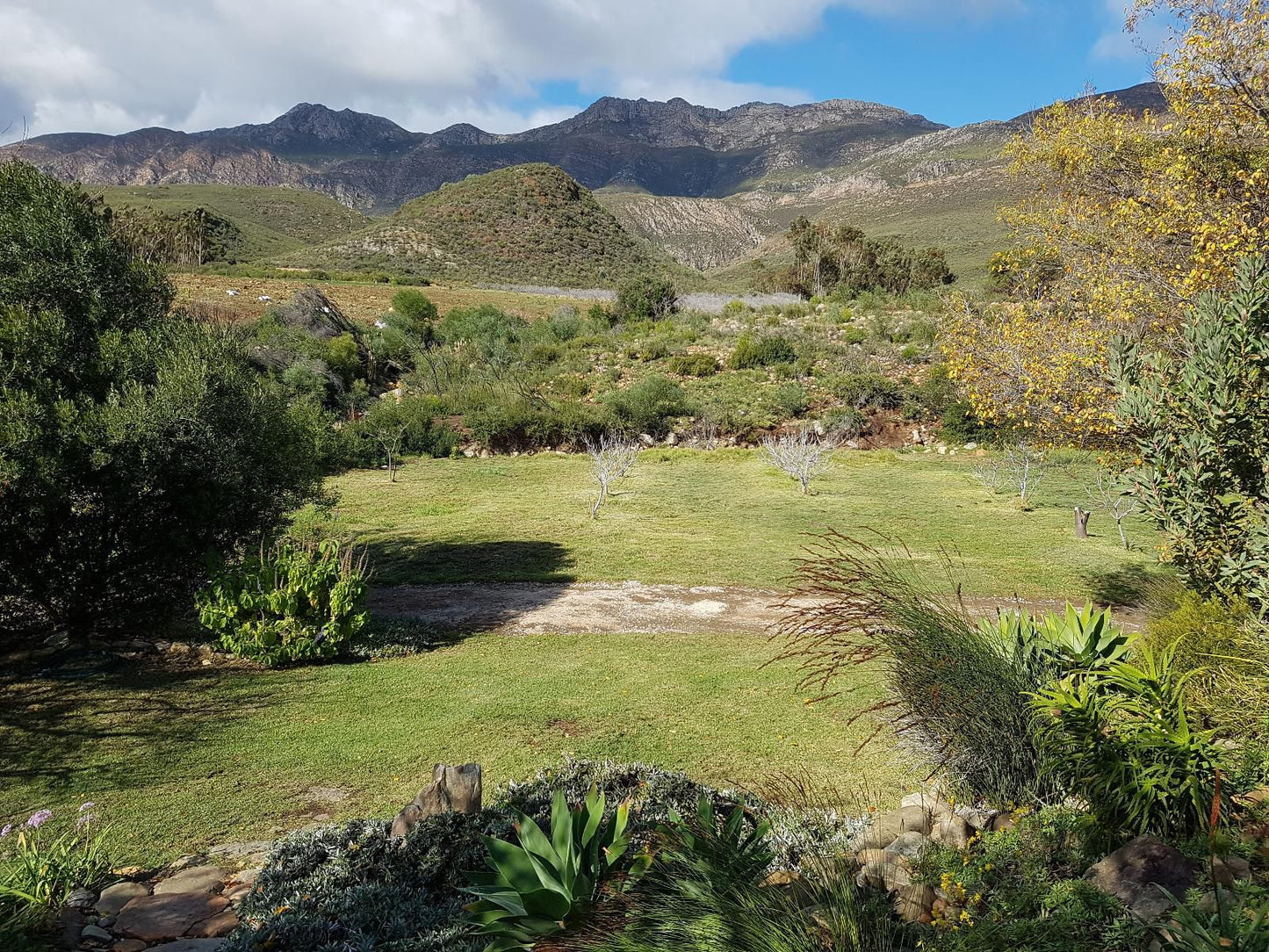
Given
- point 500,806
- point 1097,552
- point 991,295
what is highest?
point 991,295

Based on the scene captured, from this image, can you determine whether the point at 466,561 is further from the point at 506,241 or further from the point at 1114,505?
the point at 506,241

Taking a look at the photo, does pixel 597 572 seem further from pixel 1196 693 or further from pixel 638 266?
pixel 638 266

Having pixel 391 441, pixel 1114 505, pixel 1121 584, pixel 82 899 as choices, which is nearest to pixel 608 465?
pixel 391 441

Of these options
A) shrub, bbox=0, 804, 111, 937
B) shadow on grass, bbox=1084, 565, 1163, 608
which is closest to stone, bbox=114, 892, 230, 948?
shrub, bbox=0, 804, 111, 937

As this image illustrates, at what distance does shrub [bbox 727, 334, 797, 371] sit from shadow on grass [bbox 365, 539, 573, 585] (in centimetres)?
1928

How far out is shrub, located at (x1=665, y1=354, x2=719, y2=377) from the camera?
30.3 meters

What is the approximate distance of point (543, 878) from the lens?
287cm

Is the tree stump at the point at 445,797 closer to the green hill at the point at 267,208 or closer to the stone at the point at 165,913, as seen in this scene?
the stone at the point at 165,913

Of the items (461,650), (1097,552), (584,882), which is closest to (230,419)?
(461,650)

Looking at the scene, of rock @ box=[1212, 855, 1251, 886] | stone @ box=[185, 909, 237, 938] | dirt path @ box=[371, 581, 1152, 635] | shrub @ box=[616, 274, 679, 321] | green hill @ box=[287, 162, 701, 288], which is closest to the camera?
rock @ box=[1212, 855, 1251, 886]

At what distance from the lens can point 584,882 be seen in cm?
293

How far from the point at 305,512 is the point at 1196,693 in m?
13.9

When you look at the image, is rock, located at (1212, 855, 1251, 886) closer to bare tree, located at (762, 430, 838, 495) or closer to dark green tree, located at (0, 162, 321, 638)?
dark green tree, located at (0, 162, 321, 638)

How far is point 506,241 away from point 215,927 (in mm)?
70269
